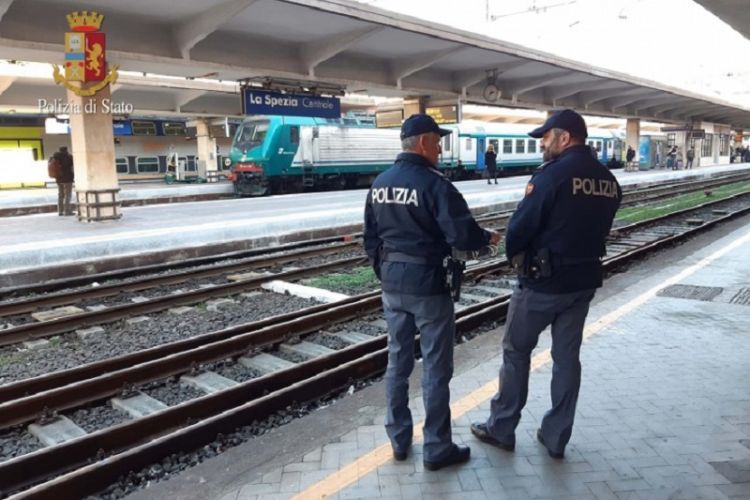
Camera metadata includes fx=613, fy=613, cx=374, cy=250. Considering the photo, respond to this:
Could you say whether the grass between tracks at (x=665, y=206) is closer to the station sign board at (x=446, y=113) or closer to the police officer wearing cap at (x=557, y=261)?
the station sign board at (x=446, y=113)

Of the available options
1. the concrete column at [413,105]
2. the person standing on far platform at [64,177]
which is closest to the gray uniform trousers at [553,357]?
the person standing on far platform at [64,177]

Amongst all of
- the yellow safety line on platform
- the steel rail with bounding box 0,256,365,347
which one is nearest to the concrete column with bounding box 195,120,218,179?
the steel rail with bounding box 0,256,365,347

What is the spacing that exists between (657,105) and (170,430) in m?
37.2

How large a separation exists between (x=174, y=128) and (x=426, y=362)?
35.9 metres

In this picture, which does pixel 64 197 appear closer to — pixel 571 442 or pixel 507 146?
pixel 571 442

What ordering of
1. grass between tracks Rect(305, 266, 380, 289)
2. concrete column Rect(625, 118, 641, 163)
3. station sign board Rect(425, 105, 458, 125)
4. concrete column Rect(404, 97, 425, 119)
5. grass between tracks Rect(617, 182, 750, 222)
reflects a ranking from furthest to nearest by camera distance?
concrete column Rect(625, 118, 641, 163), concrete column Rect(404, 97, 425, 119), station sign board Rect(425, 105, 458, 125), grass between tracks Rect(617, 182, 750, 222), grass between tracks Rect(305, 266, 380, 289)

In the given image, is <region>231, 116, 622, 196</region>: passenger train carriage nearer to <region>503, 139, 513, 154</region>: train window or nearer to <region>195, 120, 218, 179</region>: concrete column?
<region>503, 139, 513, 154</region>: train window

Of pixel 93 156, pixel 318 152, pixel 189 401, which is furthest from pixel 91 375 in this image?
pixel 318 152

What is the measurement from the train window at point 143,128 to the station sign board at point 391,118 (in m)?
18.9

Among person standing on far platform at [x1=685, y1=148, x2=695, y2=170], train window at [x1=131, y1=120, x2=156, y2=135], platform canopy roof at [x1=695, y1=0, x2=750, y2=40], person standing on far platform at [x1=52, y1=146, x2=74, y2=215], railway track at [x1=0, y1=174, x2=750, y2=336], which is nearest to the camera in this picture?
platform canopy roof at [x1=695, y1=0, x2=750, y2=40]

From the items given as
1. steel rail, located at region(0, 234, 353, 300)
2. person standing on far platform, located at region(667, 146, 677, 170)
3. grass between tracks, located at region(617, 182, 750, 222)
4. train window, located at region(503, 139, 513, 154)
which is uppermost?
train window, located at region(503, 139, 513, 154)

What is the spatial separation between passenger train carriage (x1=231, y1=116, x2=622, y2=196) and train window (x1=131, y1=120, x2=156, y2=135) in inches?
430

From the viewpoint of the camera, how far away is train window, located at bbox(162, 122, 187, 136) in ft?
118

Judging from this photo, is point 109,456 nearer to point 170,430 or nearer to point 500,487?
point 170,430
